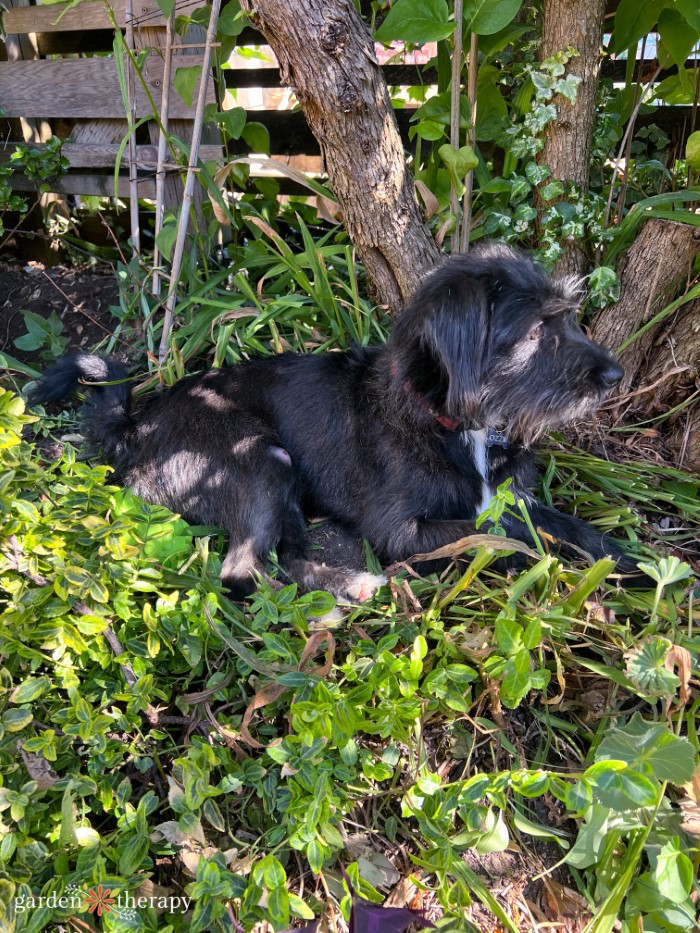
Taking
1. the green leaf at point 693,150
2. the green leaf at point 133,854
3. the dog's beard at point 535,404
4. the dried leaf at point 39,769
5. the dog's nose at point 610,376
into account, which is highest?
the green leaf at point 693,150

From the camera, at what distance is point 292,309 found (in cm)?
360

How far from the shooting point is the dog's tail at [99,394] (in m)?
3.04

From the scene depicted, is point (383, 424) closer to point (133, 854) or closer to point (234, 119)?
point (133, 854)

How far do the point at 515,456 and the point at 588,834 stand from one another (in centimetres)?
148

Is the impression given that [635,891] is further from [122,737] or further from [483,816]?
[122,737]

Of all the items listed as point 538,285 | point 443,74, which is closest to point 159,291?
point 443,74

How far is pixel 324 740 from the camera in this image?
1.76 metres

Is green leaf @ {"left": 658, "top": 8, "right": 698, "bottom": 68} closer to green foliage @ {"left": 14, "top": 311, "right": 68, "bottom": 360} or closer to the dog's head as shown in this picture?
the dog's head

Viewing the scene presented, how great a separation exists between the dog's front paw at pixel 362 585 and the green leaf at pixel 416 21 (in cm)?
216

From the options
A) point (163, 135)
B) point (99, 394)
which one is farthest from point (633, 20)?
point (99, 394)

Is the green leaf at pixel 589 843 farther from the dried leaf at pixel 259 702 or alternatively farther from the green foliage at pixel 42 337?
the green foliage at pixel 42 337

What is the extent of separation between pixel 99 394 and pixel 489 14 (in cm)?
226

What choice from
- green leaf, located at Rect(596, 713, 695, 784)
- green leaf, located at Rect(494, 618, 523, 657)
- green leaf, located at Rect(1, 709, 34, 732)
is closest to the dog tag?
green leaf, located at Rect(494, 618, 523, 657)

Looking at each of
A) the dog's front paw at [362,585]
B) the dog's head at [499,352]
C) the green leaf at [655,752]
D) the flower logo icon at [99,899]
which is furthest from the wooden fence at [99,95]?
the flower logo icon at [99,899]
